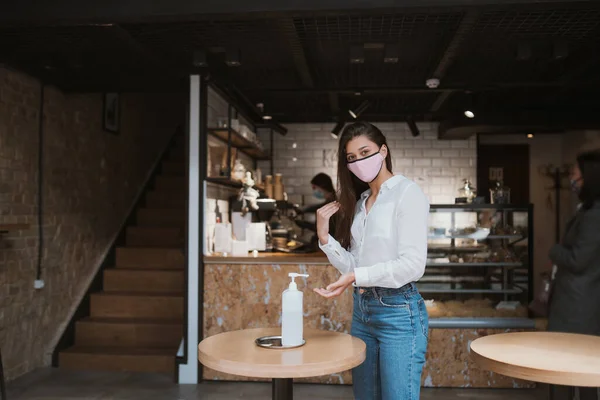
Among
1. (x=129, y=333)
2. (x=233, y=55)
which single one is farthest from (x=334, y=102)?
(x=129, y=333)

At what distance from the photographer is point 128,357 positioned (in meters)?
5.11

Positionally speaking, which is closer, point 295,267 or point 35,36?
point 35,36

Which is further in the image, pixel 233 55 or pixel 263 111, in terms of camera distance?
pixel 263 111

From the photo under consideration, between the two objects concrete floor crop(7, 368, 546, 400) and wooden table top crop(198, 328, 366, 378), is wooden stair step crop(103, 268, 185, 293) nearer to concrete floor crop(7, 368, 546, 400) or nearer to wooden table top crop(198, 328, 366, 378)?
concrete floor crop(7, 368, 546, 400)

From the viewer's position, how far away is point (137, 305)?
19.0ft

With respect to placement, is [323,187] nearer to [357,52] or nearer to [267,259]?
[267,259]

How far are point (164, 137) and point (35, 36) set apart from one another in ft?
15.0

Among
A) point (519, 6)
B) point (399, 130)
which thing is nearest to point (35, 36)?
point (519, 6)

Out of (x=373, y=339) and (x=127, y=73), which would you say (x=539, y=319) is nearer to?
(x=373, y=339)

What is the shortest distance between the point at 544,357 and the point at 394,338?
0.51 m

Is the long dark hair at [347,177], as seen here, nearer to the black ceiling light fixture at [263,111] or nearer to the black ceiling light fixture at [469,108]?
the black ceiling light fixture at [263,111]

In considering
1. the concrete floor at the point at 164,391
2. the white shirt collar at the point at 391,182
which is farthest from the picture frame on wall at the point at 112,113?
the white shirt collar at the point at 391,182

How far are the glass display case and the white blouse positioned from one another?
260cm

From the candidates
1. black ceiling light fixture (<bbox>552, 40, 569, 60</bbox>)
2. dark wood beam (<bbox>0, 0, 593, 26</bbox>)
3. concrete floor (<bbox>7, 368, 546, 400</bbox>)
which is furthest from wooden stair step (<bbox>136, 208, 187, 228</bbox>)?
black ceiling light fixture (<bbox>552, 40, 569, 60</bbox>)
